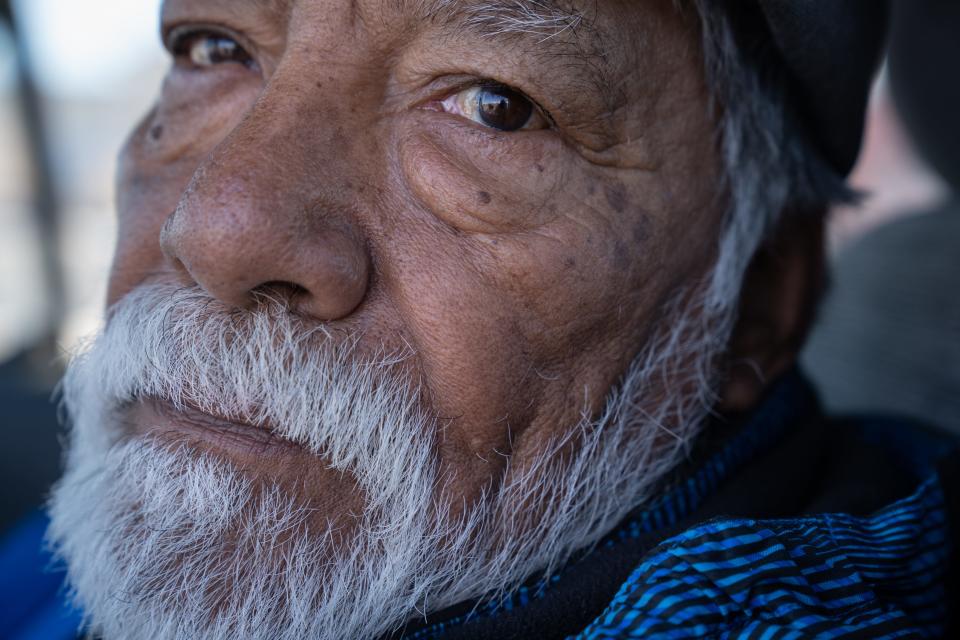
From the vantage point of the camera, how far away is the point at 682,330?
1.36 metres

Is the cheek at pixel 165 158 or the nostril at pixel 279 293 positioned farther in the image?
the cheek at pixel 165 158

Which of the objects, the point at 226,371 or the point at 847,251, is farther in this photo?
the point at 847,251

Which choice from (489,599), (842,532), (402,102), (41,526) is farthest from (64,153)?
(842,532)

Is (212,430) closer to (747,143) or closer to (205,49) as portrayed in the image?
(205,49)

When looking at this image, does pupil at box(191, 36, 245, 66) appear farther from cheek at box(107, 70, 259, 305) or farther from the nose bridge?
the nose bridge

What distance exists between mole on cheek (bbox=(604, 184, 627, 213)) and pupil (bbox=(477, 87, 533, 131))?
18 centimetres

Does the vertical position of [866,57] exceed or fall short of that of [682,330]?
it exceeds it

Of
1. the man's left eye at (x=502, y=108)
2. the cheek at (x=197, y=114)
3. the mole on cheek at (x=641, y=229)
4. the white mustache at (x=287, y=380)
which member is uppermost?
the man's left eye at (x=502, y=108)

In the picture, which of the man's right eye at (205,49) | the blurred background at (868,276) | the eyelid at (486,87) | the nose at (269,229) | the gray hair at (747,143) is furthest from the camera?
the blurred background at (868,276)

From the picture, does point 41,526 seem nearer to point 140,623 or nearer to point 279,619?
point 140,623

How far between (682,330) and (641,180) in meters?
0.31

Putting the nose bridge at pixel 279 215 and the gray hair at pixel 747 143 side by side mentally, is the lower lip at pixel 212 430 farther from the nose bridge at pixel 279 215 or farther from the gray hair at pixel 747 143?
the gray hair at pixel 747 143

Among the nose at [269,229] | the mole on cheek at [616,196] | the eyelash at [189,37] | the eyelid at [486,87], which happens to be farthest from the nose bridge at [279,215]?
the mole on cheek at [616,196]

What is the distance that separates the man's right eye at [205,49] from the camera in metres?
1.42
